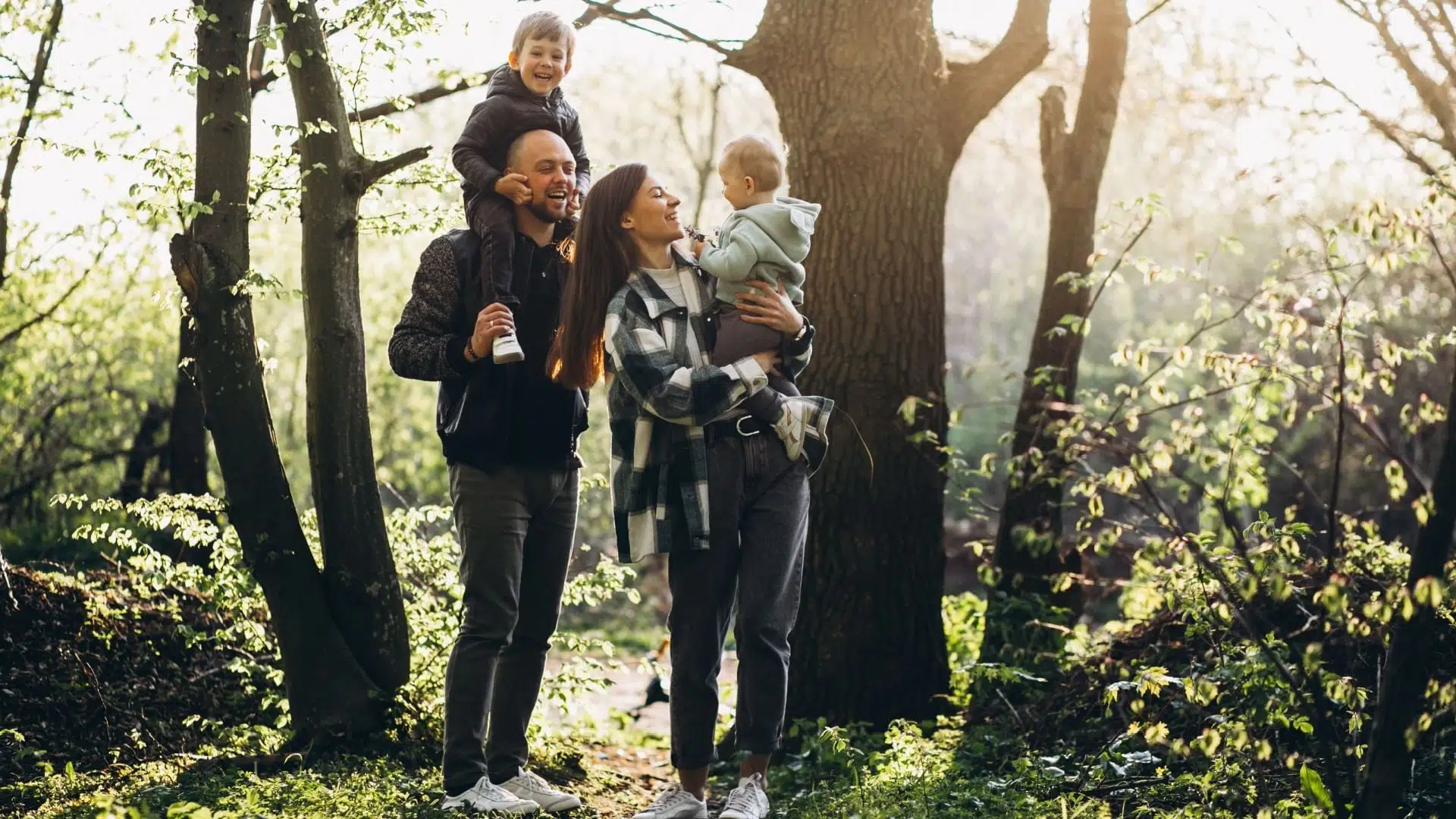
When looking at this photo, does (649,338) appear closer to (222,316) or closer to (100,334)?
(222,316)

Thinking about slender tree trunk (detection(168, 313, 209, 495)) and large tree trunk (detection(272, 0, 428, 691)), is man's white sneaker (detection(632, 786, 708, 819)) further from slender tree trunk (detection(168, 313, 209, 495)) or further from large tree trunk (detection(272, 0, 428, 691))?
slender tree trunk (detection(168, 313, 209, 495))

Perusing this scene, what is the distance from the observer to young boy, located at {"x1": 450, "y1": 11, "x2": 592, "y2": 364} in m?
4.05

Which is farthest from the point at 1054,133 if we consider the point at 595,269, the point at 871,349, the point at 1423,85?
the point at 595,269

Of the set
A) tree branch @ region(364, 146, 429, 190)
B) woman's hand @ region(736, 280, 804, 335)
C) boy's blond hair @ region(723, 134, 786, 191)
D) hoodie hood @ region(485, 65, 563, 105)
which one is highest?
hoodie hood @ region(485, 65, 563, 105)

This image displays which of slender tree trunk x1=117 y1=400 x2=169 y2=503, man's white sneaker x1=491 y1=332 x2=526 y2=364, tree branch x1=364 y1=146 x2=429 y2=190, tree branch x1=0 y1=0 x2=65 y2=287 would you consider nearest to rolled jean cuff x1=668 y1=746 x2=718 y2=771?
man's white sneaker x1=491 y1=332 x2=526 y2=364

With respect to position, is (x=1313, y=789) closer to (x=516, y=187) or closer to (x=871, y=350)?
(x=516, y=187)

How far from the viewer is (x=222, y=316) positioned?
4914 millimetres

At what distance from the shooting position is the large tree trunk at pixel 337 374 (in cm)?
520


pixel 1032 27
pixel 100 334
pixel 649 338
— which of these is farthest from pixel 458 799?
pixel 100 334

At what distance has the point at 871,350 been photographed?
18.9ft

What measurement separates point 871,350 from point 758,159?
1.94 metres

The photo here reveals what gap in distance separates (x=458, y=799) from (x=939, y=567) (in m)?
2.69

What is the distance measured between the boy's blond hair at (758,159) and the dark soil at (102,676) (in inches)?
125

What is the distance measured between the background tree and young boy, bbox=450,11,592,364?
1.59 metres
